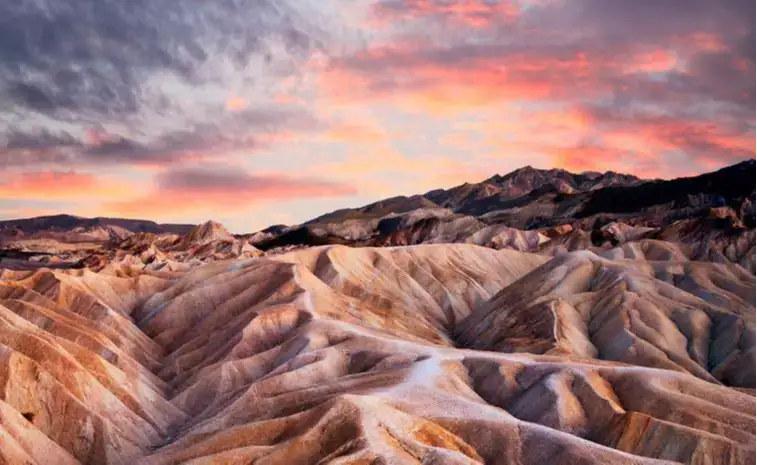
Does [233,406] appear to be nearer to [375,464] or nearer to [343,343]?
[343,343]

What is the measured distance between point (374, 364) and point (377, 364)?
65 cm

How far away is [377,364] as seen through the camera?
279ft

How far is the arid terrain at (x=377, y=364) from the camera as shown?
2409 inches

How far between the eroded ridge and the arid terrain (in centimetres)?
26

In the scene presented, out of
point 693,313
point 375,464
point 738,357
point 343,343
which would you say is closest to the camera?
point 375,464

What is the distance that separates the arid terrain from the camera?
61188 millimetres

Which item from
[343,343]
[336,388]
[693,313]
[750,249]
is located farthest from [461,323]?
[750,249]

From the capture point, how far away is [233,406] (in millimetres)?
77938

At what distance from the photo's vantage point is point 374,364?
85.8 meters

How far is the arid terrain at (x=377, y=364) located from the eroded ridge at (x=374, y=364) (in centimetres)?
26

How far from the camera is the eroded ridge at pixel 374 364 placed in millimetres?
61281

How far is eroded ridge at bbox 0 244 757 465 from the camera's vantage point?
61281 mm

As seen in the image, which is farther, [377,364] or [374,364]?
[374,364]

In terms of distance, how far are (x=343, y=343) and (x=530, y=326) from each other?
34131 mm
